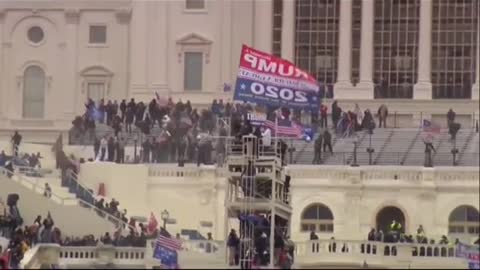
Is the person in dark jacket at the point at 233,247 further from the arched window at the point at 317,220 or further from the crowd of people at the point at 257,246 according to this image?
the arched window at the point at 317,220

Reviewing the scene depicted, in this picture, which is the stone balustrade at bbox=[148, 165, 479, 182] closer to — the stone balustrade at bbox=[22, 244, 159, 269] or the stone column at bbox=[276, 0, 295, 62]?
the stone balustrade at bbox=[22, 244, 159, 269]

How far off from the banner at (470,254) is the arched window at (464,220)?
43.5 ft

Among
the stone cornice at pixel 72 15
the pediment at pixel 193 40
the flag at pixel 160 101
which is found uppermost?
the stone cornice at pixel 72 15

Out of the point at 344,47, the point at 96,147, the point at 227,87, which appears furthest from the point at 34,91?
the point at 96,147

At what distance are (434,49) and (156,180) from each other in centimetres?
2422

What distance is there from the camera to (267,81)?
282 ft

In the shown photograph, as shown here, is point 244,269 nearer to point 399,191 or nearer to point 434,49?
point 399,191

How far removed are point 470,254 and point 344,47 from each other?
42185mm

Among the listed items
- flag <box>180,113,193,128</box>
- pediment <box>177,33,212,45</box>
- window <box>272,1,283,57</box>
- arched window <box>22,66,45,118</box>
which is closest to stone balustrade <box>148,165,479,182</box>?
flag <box>180,113,193,128</box>

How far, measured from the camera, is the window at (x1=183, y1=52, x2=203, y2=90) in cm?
→ 12219

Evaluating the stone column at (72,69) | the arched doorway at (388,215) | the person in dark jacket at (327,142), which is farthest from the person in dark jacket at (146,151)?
the stone column at (72,69)

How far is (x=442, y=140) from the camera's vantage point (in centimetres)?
10225

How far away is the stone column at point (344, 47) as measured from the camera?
119 metres

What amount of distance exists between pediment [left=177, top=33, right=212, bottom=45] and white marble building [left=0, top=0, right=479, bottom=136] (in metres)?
0.05
